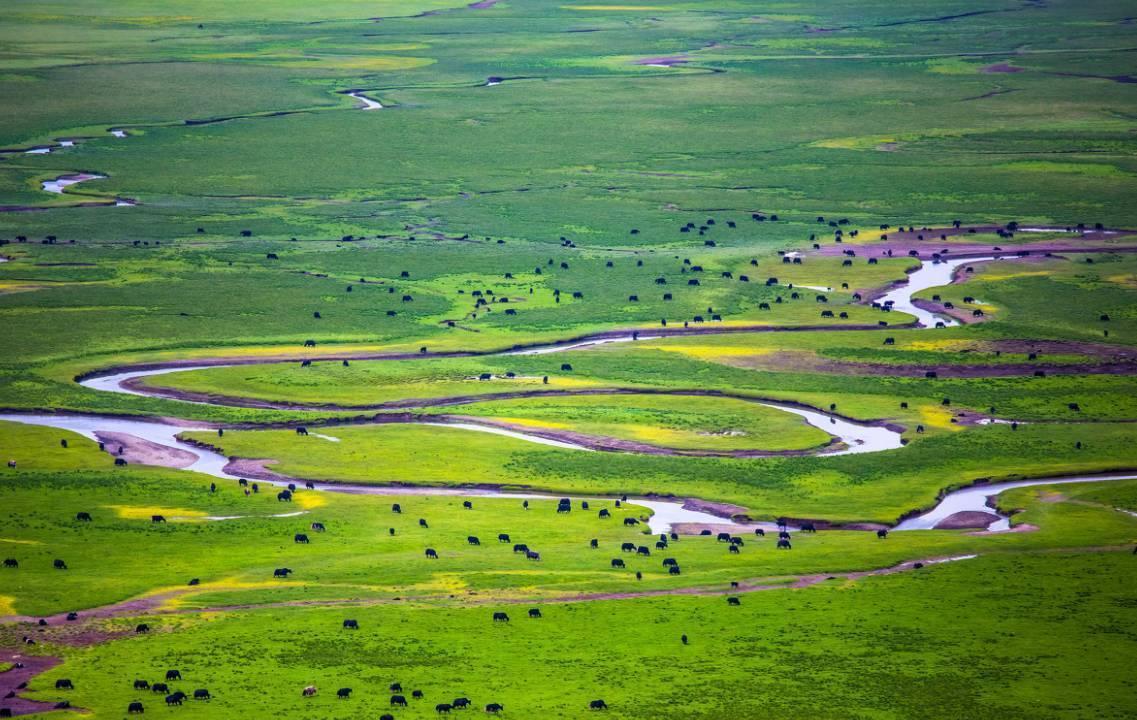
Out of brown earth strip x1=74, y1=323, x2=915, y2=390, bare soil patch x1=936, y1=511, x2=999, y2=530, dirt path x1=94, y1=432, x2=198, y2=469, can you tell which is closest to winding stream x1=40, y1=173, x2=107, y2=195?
brown earth strip x1=74, y1=323, x2=915, y2=390

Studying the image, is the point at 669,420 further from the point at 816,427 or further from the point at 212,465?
the point at 212,465

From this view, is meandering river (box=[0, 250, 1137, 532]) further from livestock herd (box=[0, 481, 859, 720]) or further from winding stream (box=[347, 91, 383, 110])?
winding stream (box=[347, 91, 383, 110])

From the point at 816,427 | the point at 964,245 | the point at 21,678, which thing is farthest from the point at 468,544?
the point at 964,245

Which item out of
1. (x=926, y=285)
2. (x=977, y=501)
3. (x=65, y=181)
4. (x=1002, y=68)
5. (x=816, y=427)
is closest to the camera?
(x=977, y=501)

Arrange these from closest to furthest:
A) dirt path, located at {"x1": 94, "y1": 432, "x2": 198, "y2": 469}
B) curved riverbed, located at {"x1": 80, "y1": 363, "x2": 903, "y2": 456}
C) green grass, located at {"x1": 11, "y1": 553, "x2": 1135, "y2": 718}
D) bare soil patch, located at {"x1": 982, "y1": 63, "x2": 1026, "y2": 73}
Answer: green grass, located at {"x1": 11, "y1": 553, "x2": 1135, "y2": 718}
dirt path, located at {"x1": 94, "y1": 432, "x2": 198, "y2": 469}
curved riverbed, located at {"x1": 80, "y1": 363, "x2": 903, "y2": 456}
bare soil patch, located at {"x1": 982, "y1": 63, "x2": 1026, "y2": 73}

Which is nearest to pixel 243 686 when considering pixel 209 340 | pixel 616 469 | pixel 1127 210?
pixel 616 469

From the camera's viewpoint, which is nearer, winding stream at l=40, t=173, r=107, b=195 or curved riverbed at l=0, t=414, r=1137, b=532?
curved riverbed at l=0, t=414, r=1137, b=532

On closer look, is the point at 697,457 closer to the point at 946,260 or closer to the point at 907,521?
the point at 907,521

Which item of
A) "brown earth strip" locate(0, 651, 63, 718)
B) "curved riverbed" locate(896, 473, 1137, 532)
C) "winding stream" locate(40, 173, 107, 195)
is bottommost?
"curved riverbed" locate(896, 473, 1137, 532)
